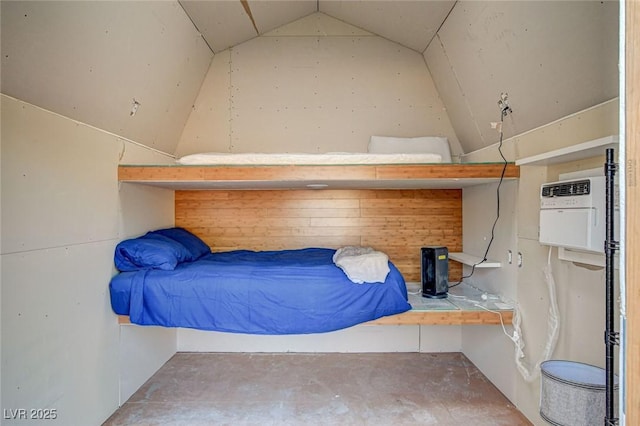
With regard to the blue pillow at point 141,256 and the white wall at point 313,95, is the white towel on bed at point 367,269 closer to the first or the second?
the blue pillow at point 141,256

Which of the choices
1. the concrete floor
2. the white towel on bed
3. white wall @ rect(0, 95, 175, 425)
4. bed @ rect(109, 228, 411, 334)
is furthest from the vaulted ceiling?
the concrete floor

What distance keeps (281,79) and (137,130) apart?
147 cm

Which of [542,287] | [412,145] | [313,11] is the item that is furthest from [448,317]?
[313,11]

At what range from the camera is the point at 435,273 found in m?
2.79

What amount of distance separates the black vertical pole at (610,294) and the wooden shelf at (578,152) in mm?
160

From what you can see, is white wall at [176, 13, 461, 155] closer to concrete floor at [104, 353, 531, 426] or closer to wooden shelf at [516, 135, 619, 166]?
wooden shelf at [516, 135, 619, 166]

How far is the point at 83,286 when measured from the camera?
216cm

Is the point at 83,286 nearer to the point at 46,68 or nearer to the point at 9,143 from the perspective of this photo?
the point at 9,143

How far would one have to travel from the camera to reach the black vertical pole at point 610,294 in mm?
1277

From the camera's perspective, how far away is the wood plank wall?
11.8 feet

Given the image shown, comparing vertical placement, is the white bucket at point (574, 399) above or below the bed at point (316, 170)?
Answer: below

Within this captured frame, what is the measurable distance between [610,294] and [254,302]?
1.93 meters

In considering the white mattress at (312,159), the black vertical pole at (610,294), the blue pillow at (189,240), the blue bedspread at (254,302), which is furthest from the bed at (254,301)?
the black vertical pole at (610,294)

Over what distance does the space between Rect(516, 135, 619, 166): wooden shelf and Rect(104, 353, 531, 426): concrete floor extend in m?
1.73
